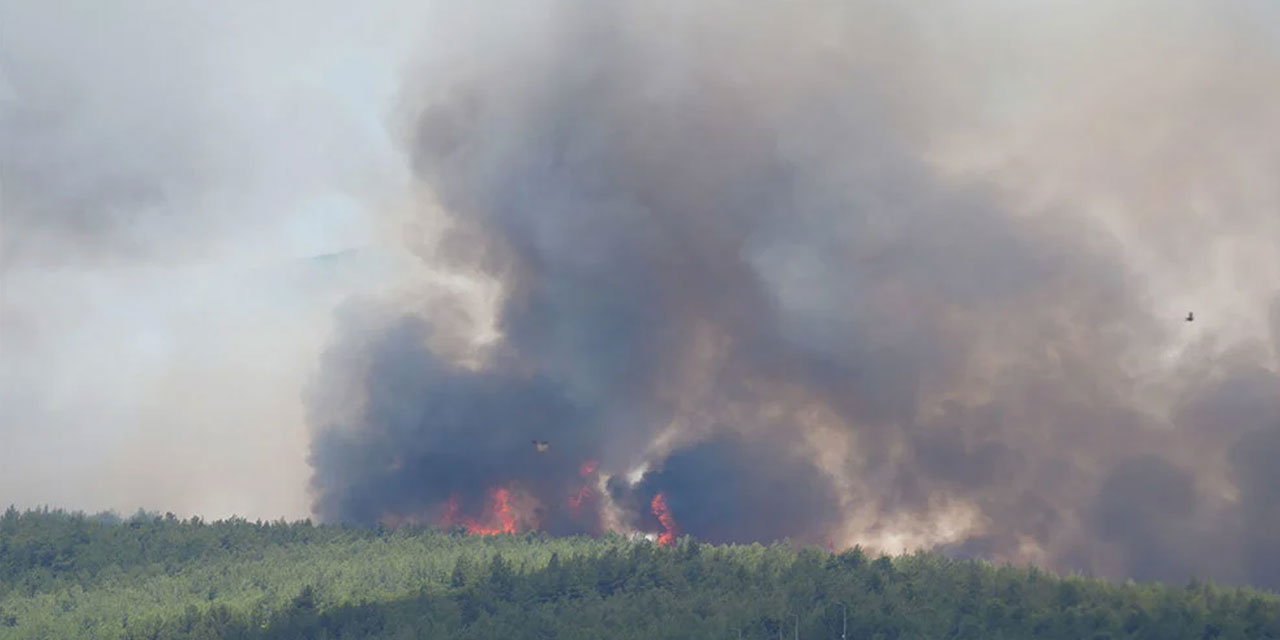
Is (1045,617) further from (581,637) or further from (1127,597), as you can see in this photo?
(581,637)

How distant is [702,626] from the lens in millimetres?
196500

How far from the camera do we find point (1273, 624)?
182125 mm

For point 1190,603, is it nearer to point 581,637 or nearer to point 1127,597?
point 1127,597

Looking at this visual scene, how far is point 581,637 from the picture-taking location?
19762 cm

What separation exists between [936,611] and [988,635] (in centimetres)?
989

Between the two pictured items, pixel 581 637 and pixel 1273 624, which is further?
pixel 581 637

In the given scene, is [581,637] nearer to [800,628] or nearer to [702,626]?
[702,626]

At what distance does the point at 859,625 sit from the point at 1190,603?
38587mm

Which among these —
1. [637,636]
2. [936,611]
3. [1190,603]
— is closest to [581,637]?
[637,636]

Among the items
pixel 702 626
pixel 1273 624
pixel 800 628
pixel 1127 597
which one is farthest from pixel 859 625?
pixel 1273 624

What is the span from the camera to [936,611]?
7707 inches

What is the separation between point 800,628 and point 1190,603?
45.7 m

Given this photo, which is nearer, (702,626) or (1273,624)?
(1273,624)

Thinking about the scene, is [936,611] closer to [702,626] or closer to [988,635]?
[988,635]
